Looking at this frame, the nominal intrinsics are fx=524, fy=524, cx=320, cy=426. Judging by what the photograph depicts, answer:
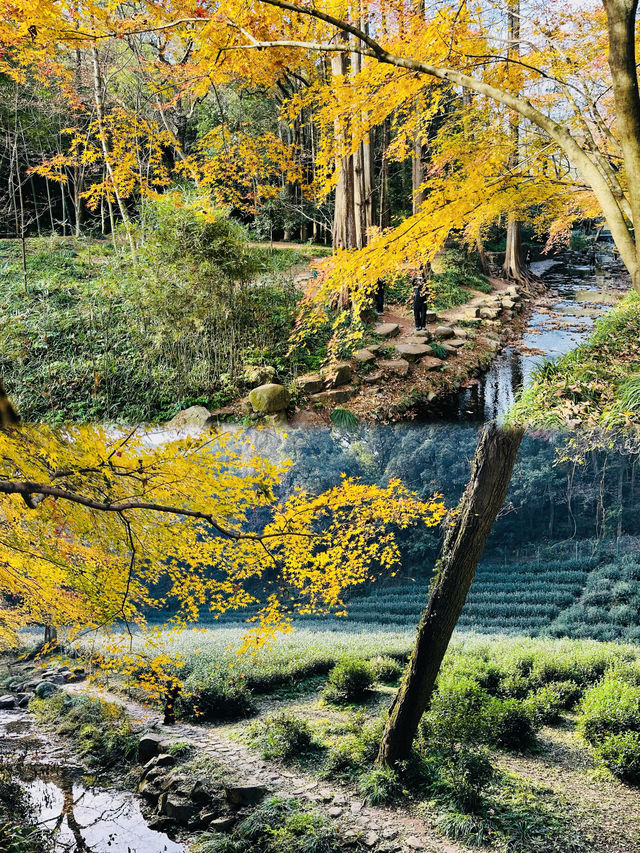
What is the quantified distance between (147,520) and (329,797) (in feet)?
8.40

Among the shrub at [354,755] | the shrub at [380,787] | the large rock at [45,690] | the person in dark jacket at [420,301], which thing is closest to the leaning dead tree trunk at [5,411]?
the person in dark jacket at [420,301]

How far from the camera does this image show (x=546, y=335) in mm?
3500

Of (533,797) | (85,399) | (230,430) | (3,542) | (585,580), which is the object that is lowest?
(585,580)

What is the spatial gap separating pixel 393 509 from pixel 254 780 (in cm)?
249

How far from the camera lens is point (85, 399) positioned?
3.41 meters

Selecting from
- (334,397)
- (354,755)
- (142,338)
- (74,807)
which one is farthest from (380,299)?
(74,807)

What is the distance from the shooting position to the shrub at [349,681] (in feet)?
18.1

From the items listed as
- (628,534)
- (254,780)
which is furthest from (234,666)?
(628,534)

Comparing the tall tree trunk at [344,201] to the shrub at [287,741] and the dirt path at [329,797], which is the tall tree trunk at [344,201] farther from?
the dirt path at [329,797]

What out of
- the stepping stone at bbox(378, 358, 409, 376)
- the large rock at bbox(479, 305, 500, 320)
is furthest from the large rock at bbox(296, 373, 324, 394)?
the large rock at bbox(479, 305, 500, 320)

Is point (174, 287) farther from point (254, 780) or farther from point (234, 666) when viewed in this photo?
point (234, 666)

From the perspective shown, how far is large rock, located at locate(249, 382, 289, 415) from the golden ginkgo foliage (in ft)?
1.10

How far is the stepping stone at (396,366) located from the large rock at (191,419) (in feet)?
3.85

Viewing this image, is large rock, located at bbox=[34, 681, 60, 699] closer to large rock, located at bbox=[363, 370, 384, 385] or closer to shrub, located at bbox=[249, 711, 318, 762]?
shrub, located at bbox=[249, 711, 318, 762]
